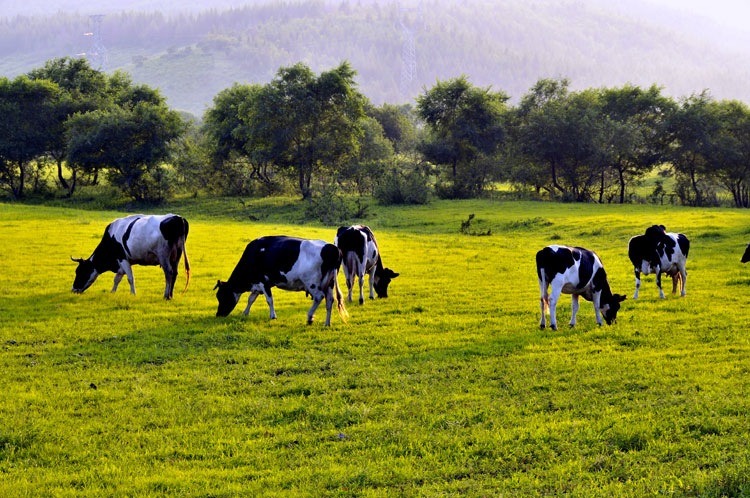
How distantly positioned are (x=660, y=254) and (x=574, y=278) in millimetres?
5573

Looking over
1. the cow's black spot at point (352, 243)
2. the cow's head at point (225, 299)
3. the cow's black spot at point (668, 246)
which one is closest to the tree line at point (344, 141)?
the cow's black spot at point (352, 243)

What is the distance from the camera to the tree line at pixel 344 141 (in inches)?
2121

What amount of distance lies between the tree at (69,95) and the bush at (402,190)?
26.8 meters

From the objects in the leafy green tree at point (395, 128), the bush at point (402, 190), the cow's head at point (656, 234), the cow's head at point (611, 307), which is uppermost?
the leafy green tree at point (395, 128)

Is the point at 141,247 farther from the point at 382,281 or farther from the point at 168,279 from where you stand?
the point at 382,281

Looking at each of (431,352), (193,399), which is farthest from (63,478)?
(431,352)

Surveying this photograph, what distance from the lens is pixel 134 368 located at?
1077cm

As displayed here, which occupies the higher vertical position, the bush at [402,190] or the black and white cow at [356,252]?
the bush at [402,190]

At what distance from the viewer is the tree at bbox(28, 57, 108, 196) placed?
57.7 m

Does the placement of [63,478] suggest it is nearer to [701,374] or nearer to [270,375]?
[270,375]

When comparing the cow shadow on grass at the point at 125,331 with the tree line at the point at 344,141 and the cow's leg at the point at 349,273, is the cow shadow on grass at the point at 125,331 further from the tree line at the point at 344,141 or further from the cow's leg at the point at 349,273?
the tree line at the point at 344,141

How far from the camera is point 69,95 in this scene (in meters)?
58.7

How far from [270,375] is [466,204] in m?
43.1

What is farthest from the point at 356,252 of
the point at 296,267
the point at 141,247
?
the point at 141,247
